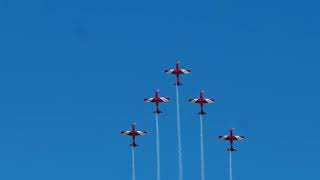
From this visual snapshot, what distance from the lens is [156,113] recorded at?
350 feet

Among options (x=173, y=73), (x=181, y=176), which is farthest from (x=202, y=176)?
(x=173, y=73)

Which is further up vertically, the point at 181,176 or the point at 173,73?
the point at 173,73

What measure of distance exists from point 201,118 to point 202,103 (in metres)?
1.33

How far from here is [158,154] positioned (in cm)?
10900

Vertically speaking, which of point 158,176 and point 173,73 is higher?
point 173,73

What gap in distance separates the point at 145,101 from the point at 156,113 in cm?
145

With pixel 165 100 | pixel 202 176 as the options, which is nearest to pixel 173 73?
pixel 165 100

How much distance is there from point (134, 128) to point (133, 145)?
140 centimetres

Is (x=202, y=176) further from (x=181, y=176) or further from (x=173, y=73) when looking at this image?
(x=173, y=73)

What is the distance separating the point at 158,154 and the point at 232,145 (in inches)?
245

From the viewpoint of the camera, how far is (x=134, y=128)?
108938mm

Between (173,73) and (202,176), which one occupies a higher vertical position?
(173,73)

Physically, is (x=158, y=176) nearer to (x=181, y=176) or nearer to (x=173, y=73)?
(x=181, y=176)

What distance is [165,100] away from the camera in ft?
350
